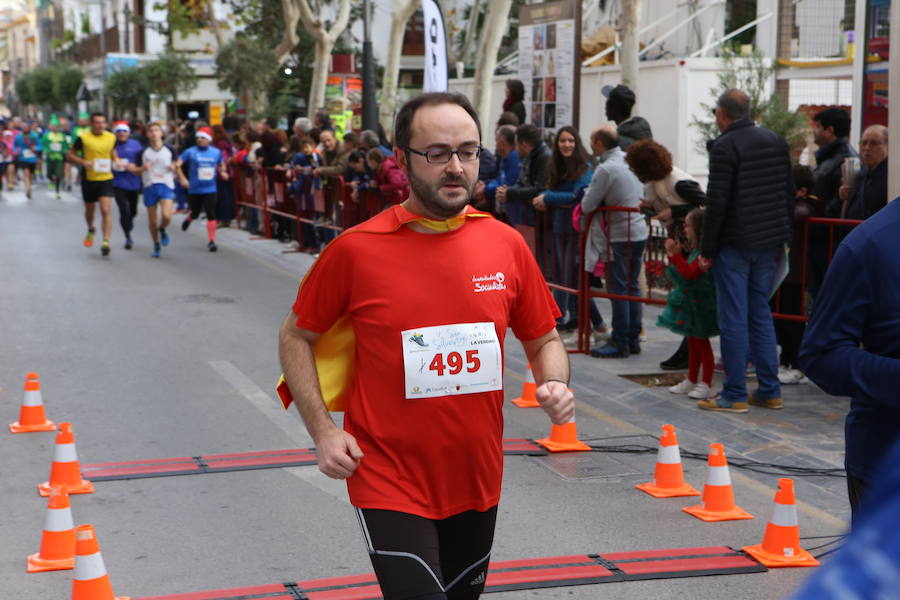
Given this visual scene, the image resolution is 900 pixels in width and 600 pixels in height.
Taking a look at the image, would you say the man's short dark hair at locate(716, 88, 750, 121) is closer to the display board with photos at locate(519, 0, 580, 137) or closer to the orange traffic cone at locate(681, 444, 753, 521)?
the orange traffic cone at locate(681, 444, 753, 521)

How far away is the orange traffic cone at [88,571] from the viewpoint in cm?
420

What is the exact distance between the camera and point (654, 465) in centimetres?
700

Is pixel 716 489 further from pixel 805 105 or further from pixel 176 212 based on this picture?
pixel 176 212

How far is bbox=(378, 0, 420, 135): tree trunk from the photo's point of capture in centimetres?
2752

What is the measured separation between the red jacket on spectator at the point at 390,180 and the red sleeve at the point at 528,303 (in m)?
Result: 10.8

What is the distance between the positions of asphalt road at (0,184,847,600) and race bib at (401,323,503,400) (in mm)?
1952

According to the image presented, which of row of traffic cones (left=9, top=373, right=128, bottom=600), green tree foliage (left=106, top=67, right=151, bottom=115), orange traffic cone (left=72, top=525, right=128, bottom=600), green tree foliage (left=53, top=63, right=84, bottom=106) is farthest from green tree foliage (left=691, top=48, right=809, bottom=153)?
green tree foliage (left=53, top=63, right=84, bottom=106)

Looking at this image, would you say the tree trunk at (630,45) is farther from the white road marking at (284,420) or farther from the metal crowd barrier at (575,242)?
the white road marking at (284,420)

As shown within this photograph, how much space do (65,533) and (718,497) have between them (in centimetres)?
300

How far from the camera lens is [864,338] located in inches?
121

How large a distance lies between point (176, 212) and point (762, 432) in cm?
2146

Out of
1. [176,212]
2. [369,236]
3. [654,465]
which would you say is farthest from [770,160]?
[176,212]

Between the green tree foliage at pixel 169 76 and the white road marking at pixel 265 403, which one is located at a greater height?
the green tree foliage at pixel 169 76

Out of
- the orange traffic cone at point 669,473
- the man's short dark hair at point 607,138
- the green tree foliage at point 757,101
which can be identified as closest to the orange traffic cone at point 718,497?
the orange traffic cone at point 669,473
